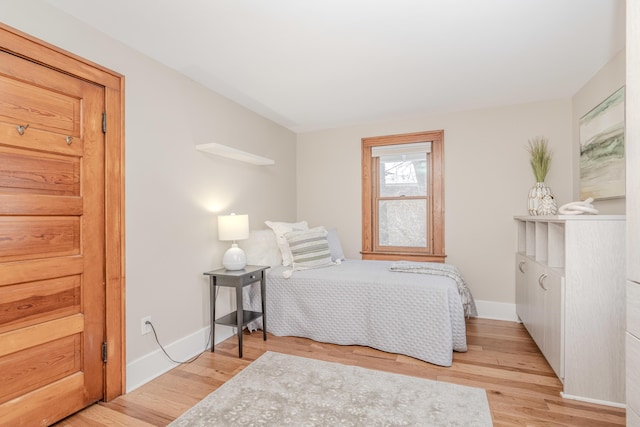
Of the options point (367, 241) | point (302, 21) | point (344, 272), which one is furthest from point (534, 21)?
point (367, 241)

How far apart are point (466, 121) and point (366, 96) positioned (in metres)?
1.32

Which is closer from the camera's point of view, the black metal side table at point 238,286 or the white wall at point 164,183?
the white wall at point 164,183

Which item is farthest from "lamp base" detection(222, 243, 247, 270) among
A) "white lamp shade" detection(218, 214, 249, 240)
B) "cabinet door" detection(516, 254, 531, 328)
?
"cabinet door" detection(516, 254, 531, 328)

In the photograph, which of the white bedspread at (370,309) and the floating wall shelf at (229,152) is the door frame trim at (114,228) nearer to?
the floating wall shelf at (229,152)

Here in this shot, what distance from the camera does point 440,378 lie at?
2.24 metres

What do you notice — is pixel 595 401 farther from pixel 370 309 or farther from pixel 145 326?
pixel 145 326

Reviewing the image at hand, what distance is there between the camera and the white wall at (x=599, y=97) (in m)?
2.34

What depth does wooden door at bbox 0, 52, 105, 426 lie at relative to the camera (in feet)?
5.25

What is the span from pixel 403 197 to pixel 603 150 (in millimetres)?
1939

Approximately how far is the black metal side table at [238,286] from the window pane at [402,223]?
1815 millimetres

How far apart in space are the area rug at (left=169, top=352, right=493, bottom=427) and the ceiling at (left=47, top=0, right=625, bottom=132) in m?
2.34

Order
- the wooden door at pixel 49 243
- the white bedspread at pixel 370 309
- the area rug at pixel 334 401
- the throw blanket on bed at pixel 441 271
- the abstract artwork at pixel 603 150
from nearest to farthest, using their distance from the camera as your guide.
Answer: the wooden door at pixel 49 243, the area rug at pixel 334 401, the abstract artwork at pixel 603 150, the white bedspread at pixel 370 309, the throw blanket on bed at pixel 441 271

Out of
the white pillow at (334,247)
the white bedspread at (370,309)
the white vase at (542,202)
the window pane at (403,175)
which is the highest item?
the window pane at (403,175)

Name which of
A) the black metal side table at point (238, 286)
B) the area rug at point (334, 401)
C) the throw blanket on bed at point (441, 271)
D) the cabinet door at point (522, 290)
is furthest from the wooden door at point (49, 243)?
the cabinet door at point (522, 290)
